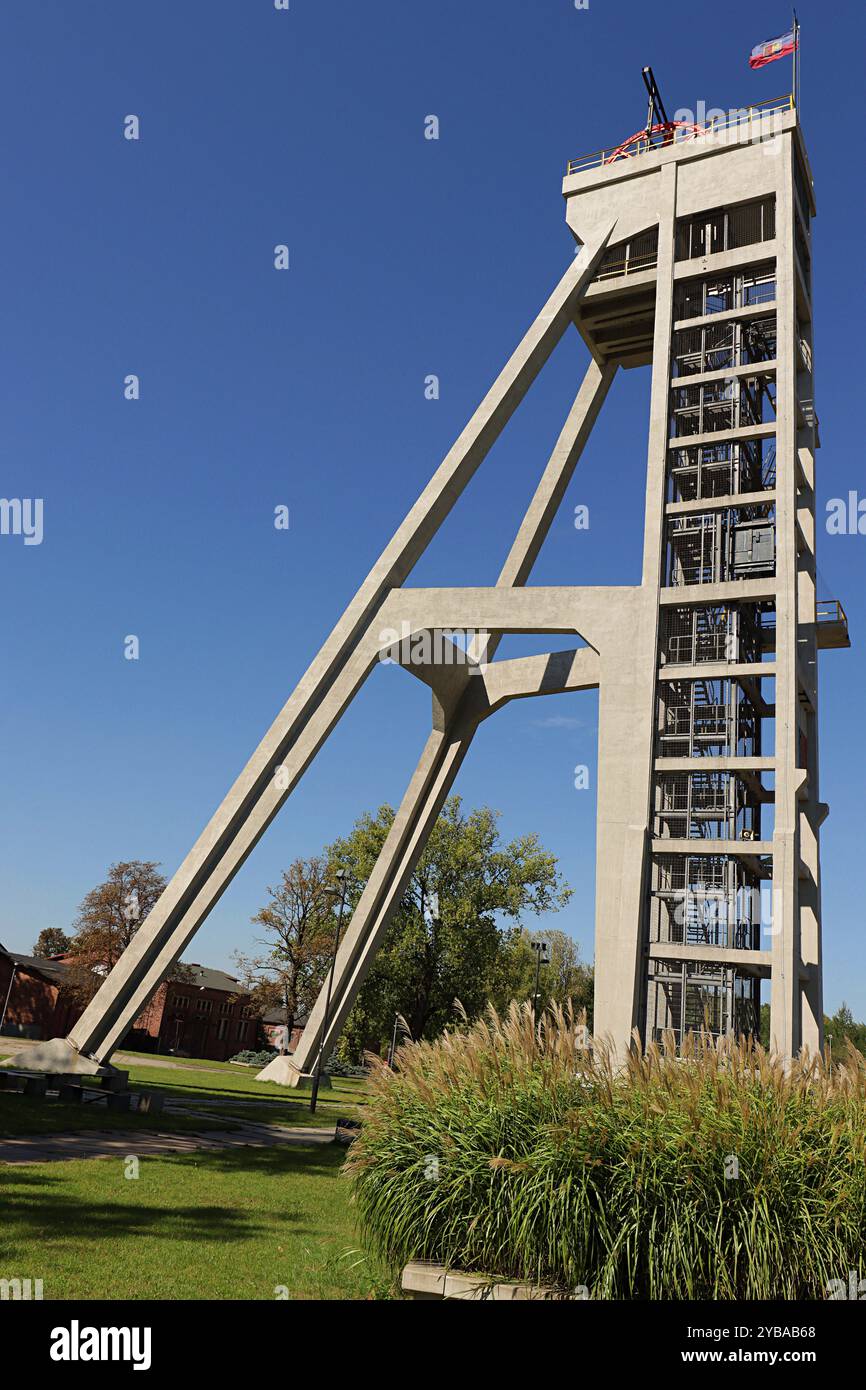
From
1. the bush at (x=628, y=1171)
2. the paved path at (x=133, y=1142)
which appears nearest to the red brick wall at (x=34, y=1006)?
the paved path at (x=133, y=1142)

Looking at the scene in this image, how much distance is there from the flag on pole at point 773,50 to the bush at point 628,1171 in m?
26.8

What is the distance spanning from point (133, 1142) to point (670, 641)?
15734 millimetres

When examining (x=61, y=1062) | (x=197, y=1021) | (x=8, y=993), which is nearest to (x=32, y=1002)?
(x=8, y=993)

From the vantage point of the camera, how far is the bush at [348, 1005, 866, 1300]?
19.7 feet

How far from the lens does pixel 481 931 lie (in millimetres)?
44094

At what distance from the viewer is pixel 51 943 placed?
9288 centimetres

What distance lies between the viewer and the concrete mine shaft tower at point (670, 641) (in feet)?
64.4

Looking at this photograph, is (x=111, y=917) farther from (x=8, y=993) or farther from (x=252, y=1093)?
(x=252, y=1093)

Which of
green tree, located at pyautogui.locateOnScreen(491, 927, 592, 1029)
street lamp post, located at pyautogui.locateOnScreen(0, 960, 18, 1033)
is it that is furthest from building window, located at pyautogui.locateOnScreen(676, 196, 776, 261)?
street lamp post, located at pyautogui.locateOnScreen(0, 960, 18, 1033)

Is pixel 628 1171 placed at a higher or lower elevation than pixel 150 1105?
higher

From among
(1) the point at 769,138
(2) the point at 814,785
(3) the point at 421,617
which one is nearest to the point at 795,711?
(2) the point at 814,785

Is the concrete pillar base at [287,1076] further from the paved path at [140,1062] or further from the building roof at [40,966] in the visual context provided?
the building roof at [40,966]
